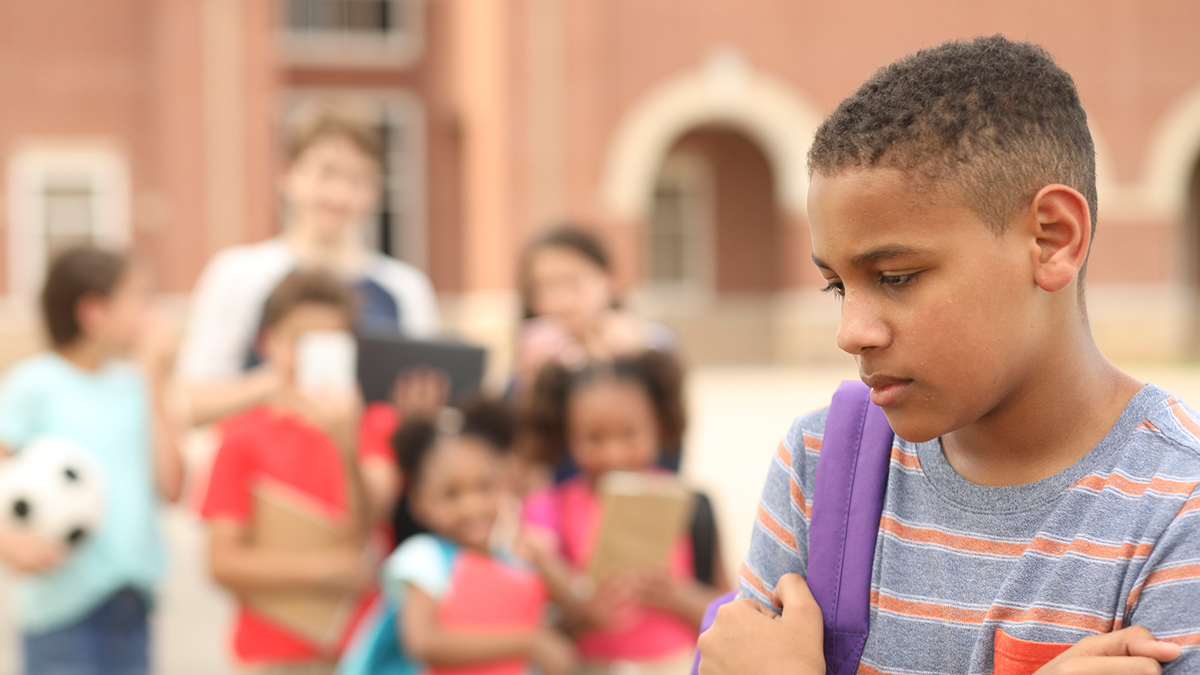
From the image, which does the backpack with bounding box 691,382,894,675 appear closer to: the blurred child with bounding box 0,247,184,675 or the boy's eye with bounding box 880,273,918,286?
the boy's eye with bounding box 880,273,918,286

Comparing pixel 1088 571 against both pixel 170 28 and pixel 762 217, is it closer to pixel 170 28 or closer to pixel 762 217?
pixel 170 28

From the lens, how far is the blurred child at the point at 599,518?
2807mm

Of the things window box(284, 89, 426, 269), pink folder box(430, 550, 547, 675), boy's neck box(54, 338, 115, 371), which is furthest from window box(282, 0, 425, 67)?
pink folder box(430, 550, 547, 675)

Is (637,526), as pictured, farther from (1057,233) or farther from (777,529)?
(1057,233)

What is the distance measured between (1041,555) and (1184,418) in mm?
181

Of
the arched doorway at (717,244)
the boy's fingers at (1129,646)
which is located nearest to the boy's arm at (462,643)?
the boy's fingers at (1129,646)

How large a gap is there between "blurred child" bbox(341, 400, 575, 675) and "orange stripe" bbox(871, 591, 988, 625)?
174 centimetres

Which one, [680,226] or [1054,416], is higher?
[680,226]

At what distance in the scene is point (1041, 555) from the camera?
101 cm

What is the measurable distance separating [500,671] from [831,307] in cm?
1574

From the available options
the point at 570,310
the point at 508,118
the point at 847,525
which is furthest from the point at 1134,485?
the point at 508,118

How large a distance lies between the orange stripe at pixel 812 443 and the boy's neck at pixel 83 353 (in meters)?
2.72

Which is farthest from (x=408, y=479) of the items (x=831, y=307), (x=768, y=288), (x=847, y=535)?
(x=768, y=288)

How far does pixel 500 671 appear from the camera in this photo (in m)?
2.75
